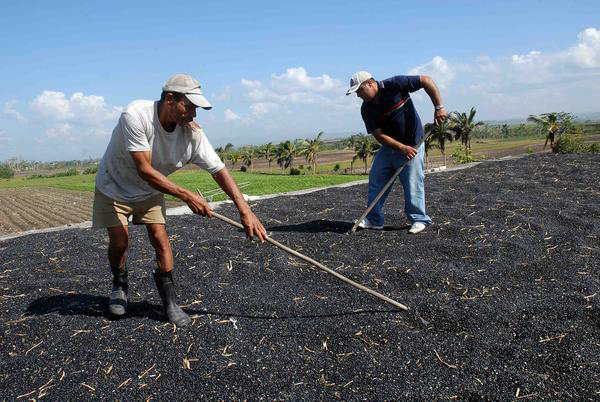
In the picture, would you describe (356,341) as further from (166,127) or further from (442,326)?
(166,127)

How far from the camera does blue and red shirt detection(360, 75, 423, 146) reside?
15.0 ft

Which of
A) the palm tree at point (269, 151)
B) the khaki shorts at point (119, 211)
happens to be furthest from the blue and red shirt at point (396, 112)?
the palm tree at point (269, 151)

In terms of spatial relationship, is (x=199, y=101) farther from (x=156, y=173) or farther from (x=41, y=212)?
(x=41, y=212)

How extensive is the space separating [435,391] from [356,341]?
1.82ft

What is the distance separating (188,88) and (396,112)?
2.79m

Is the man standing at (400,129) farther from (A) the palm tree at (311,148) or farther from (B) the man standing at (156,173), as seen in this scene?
(A) the palm tree at (311,148)

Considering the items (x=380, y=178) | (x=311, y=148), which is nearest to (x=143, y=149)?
(x=380, y=178)

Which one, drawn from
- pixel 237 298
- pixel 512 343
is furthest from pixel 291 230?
pixel 512 343

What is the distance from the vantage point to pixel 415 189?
4.80m

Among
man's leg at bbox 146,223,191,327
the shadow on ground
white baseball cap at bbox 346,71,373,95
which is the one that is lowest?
the shadow on ground

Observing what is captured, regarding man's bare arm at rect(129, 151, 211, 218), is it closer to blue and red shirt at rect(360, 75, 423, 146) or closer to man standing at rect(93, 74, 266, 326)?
man standing at rect(93, 74, 266, 326)

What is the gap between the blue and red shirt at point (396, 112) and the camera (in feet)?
15.0

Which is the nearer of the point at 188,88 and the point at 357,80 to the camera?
the point at 188,88

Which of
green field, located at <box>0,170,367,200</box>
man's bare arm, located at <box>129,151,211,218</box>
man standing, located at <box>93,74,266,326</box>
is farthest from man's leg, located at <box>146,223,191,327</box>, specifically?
green field, located at <box>0,170,367,200</box>
